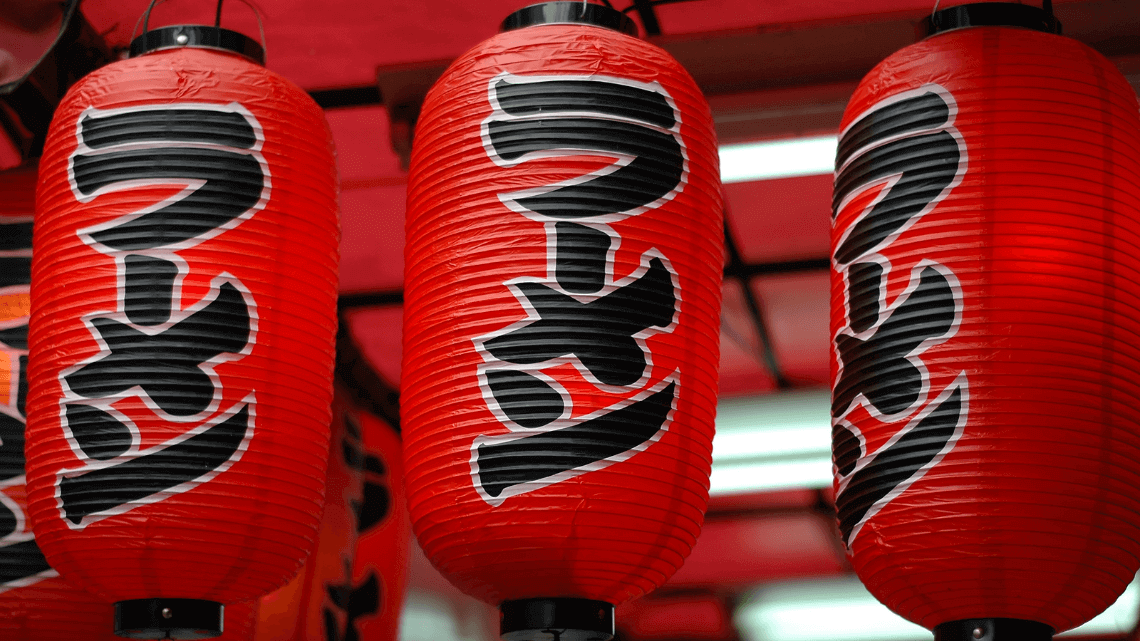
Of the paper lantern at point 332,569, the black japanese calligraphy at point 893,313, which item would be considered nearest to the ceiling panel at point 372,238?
the paper lantern at point 332,569

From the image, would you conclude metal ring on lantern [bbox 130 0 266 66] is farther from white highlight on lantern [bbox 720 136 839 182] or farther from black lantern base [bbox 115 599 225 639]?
white highlight on lantern [bbox 720 136 839 182]

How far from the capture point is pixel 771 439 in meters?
5.24

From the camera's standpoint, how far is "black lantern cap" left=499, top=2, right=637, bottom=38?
8.31 ft

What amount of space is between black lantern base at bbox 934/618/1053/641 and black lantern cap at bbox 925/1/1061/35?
1.12 metres

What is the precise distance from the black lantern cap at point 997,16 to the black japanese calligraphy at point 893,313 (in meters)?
0.20

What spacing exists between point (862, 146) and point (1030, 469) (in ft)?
2.32

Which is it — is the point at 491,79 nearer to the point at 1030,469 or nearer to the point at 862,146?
the point at 862,146

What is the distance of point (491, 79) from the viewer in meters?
2.43

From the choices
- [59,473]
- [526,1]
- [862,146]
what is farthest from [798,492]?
[59,473]

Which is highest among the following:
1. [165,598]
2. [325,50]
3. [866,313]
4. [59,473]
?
[325,50]

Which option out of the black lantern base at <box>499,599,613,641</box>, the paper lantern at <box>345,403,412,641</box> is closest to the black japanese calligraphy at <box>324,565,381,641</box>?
the paper lantern at <box>345,403,412,641</box>

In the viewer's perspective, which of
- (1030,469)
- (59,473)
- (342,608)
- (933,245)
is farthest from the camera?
(342,608)

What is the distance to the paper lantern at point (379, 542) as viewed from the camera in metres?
4.44

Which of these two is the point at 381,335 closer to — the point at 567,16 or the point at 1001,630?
the point at 567,16
